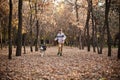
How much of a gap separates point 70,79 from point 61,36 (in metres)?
14.3

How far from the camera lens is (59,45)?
25.8 meters

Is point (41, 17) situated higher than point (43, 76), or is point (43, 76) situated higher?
point (41, 17)

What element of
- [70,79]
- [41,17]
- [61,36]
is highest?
[41,17]

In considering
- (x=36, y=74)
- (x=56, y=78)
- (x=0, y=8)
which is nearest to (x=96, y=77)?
(x=56, y=78)

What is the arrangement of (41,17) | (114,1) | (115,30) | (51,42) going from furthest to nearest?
1. (51,42)
2. (115,30)
3. (41,17)
4. (114,1)

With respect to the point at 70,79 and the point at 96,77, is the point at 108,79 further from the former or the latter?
the point at 70,79

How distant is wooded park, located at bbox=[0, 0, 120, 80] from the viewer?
13752mm

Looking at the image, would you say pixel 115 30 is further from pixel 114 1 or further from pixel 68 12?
pixel 114 1

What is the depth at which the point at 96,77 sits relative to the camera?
40.4 ft

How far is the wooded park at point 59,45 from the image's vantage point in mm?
13752

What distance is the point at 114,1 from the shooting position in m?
29.8

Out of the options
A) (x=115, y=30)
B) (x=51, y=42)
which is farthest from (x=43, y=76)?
(x=51, y=42)

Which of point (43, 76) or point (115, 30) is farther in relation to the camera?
point (115, 30)

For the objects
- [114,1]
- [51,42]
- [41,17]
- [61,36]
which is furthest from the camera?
[51,42]
